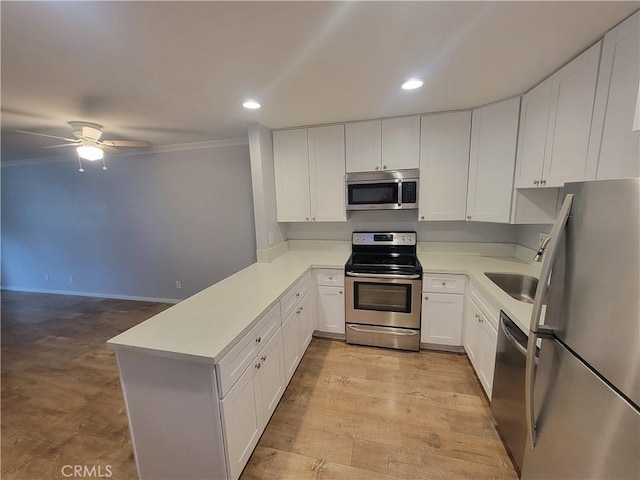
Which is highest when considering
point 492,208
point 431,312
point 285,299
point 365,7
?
point 365,7

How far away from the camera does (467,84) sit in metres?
1.83

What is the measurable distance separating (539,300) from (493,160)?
172 centimetres

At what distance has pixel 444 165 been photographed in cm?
253

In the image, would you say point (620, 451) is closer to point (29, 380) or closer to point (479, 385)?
point (479, 385)

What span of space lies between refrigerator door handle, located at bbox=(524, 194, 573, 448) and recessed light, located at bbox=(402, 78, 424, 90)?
50.0 inches

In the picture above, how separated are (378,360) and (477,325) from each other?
950mm

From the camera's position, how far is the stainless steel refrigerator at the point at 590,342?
698 millimetres

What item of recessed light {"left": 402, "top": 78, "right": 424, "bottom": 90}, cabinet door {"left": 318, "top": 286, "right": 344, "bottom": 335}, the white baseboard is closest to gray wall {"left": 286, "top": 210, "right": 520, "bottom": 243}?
cabinet door {"left": 318, "top": 286, "right": 344, "bottom": 335}

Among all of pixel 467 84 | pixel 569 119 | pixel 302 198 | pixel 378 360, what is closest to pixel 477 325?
pixel 378 360

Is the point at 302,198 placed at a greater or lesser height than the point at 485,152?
lesser

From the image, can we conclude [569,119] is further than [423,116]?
No

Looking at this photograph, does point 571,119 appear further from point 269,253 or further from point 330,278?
point 269,253

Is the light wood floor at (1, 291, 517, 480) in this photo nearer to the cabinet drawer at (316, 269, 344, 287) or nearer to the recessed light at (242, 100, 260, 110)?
the cabinet drawer at (316, 269, 344, 287)

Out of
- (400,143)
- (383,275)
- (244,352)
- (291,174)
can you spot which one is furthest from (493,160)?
Result: (244,352)
